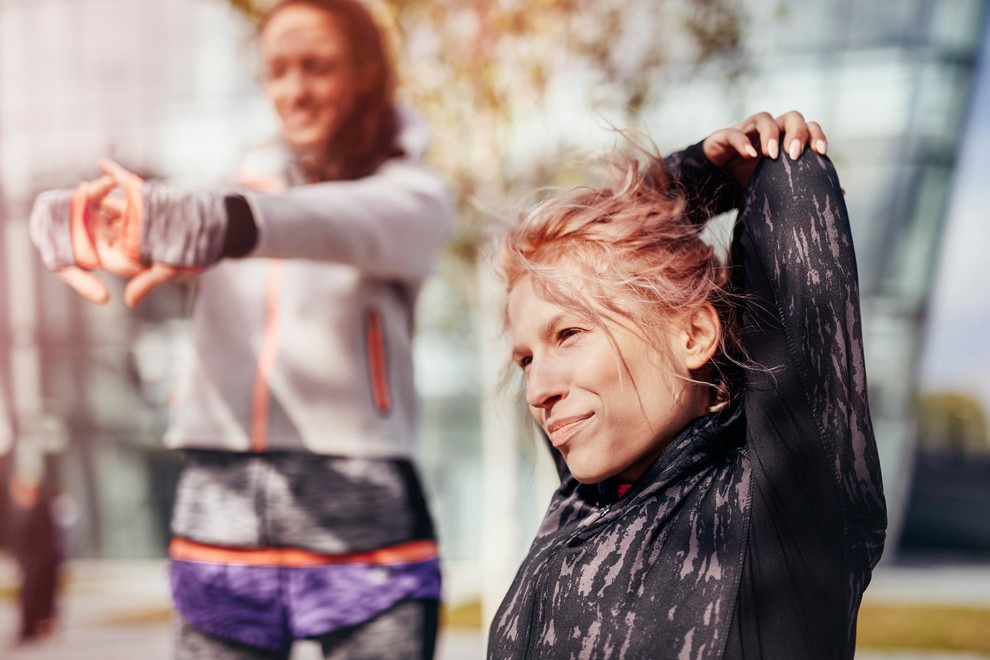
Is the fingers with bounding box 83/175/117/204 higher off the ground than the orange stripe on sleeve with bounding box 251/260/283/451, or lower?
higher

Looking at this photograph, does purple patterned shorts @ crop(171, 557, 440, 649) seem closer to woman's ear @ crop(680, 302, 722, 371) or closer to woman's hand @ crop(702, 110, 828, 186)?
woman's ear @ crop(680, 302, 722, 371)

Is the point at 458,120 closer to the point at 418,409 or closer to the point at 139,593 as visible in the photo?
the point at 418,409

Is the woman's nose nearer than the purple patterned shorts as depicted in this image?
Yes

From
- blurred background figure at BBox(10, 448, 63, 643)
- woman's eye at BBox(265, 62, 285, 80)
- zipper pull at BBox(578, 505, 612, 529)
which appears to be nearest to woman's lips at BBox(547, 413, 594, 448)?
zipper pull at BBox(578, 505, 612, 529)

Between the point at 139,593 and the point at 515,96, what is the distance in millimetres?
9284

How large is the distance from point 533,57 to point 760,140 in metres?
4.45

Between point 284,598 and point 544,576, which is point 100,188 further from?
point 544,576

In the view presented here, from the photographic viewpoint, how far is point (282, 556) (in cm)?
209

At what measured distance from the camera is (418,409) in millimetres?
2396

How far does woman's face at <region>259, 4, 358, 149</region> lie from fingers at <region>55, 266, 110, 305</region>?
735 millimetres

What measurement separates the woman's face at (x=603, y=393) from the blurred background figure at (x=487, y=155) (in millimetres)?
371

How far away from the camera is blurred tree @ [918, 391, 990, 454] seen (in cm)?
1964

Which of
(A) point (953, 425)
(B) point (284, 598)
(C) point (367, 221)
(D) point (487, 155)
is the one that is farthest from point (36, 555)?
(A) point (953, 425)

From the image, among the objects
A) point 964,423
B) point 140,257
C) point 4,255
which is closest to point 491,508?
point 140,257
